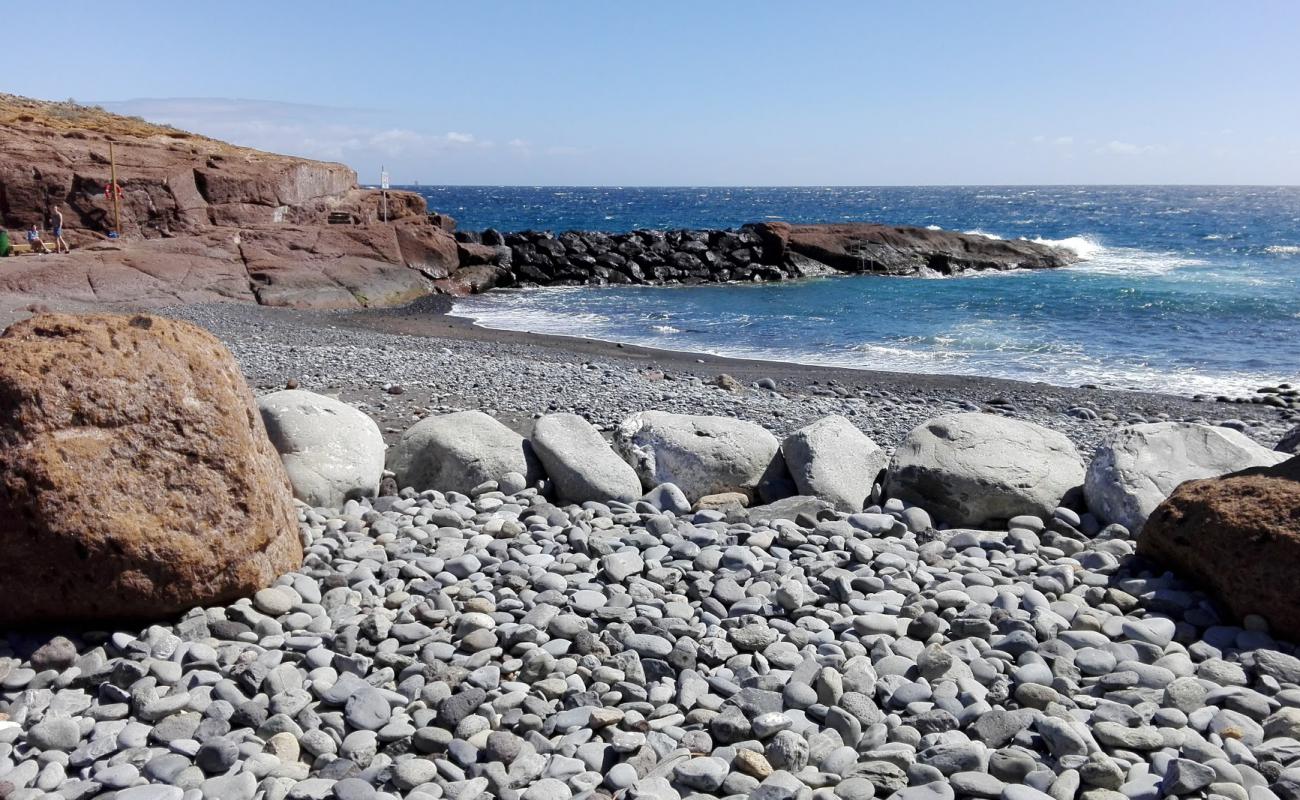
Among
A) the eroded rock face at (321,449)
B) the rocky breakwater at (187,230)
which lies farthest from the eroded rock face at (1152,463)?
the rocky breakwater at (187,230)

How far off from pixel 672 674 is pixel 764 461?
2.74 m

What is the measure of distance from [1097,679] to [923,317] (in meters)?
18.9

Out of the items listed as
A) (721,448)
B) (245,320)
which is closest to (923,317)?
(245,320)

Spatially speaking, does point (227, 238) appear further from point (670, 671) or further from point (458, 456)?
point (670, 671)

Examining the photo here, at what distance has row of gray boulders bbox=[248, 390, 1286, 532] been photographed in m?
5.55

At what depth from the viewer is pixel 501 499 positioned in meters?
5.65

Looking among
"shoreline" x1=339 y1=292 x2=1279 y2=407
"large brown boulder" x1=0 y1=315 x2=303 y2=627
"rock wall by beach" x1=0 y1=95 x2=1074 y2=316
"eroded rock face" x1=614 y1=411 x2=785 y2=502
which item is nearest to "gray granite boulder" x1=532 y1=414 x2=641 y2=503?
"eroded rock face" x1=614 y1=411 x2=785 y2=502

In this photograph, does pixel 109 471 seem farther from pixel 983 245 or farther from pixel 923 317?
pixel 983 245

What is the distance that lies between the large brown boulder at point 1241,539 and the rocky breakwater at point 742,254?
2507cm

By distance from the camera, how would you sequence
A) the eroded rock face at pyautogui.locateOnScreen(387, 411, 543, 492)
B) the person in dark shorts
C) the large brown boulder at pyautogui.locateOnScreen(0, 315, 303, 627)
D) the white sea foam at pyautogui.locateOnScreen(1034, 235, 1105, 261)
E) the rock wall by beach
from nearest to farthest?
1. the large brown boulder at pyautogui.locateOnScreen(0, 315, 303, 627)
2. the eroded rock face at pyautogui.locateOnScreen(387, 411, 543, 492)
3. the rock wall by beach
4. the person in dark shorts
5. the white sea foam at pyautogui.locateOnScreen(1034, 235, 1105, 261)

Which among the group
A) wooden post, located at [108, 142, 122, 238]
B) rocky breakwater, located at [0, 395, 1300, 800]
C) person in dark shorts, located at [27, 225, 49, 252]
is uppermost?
wooden post, located at [108, 142, 122, 238]

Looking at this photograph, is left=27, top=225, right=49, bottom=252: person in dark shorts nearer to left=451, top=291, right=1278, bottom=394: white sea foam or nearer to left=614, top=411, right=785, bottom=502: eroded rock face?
left=451, top=291, right=1278, bottom=394: white sea foam

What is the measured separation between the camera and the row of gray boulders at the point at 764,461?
18.2 feet

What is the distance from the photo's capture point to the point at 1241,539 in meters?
4.21
